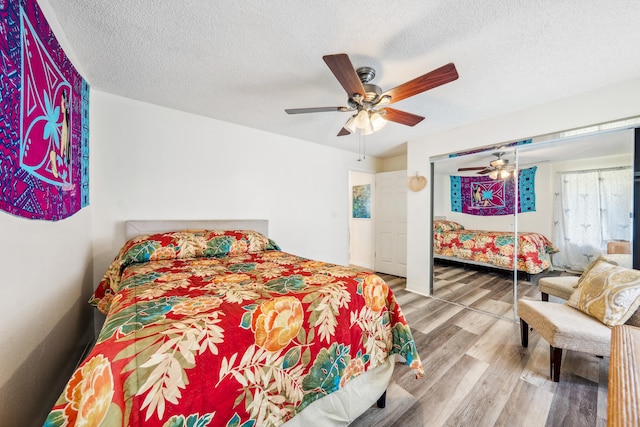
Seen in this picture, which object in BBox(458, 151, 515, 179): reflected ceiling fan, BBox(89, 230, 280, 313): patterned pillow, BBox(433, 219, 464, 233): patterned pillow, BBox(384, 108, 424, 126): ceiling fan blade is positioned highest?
BBox(384, 108, 424, 126): ceiling fan blade

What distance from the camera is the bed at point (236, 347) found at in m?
0.69

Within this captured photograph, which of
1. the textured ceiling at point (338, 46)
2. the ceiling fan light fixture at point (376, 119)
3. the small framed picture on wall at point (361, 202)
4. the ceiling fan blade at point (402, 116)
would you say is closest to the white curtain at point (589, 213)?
the textured ceiling at point (338, 46)

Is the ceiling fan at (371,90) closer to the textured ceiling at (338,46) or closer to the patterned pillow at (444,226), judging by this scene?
the textured ceiling at (338,46)

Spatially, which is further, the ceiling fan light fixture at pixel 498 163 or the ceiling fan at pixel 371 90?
the ceiling fan light fixture at pixel 498 163

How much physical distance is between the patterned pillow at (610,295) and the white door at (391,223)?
231cm

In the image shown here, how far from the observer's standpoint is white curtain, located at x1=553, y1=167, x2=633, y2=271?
2014mm

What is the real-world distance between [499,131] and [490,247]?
1.45 metres

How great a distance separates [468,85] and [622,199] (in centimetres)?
169

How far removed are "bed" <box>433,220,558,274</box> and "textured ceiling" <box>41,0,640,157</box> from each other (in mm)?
1499

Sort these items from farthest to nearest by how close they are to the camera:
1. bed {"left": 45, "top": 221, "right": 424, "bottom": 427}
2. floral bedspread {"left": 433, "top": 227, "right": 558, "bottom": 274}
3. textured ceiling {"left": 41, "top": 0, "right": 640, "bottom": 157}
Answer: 1. floral bedspread {"left": 433, "top": 227, "right": 558, "bottom": 274}
2. textured ceiling {"left": 41, "top": 0, "right": 640, "bottom": 157}
3. bed {"left": 45, "top": 221, "right": 424, "bottom": 427}

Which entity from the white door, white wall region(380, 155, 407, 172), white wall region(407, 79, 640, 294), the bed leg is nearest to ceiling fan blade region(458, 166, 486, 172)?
white wall region(407, 79, 640, 294)

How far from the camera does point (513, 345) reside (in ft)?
6.78

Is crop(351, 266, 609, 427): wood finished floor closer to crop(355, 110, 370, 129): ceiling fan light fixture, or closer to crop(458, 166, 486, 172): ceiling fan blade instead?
crop(458, 166, 486, 172): ceiling fan blade

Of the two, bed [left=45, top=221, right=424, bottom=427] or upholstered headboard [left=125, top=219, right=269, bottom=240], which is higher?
upholstered headboard [left=125, top=219, right=269, bottom=240]
